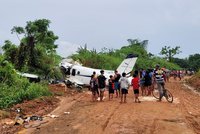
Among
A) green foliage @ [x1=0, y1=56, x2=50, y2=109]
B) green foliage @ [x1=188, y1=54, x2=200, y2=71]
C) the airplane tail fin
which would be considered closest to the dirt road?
green foliage @ [x1=0, y1=56, x2=50, y2=109]

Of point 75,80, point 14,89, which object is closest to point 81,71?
point 75,80

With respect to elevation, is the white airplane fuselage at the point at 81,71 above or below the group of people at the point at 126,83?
above

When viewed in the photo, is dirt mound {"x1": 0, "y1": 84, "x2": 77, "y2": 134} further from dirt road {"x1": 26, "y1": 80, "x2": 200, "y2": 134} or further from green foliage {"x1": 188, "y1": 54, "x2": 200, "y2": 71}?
green foliage {"x1": 188, "y1": 54, "x2": 200, "y2": 71}

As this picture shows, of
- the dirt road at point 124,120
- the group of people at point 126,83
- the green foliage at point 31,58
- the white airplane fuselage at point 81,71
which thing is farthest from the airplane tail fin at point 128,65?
the dirt road at point 124,120

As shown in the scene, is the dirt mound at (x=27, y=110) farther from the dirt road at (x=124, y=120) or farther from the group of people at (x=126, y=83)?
the group of people at (x=126, y=83)

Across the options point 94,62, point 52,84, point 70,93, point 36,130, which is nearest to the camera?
point 36,130

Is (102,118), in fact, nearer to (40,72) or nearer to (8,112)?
(8,112)

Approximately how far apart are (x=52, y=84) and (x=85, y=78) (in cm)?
287

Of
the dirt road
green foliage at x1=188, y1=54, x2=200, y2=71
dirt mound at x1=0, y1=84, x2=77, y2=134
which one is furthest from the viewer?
green foliage at x1=188, y1=54, x2=200, y2=71

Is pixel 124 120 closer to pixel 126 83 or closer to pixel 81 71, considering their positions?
pixel 126 83

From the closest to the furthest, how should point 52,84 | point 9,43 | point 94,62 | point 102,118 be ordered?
point 102,118 → point 52,84 → point 9,43 → point 94,62

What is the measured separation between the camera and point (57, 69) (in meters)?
35.5

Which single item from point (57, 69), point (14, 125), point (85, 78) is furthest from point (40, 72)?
→ point (14, 125)

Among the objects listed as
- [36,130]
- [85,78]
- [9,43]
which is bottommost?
[36,130]
